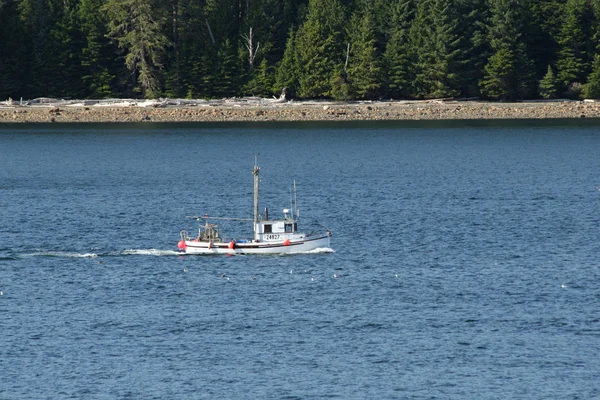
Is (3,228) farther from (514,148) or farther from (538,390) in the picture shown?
(514,148)

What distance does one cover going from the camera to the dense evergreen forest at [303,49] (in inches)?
7003

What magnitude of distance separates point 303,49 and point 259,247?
111802mm

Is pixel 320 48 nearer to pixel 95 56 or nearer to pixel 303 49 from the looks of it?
pixel 303 49

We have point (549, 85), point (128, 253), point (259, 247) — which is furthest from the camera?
point (549, 85)

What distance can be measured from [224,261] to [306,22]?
117 metres

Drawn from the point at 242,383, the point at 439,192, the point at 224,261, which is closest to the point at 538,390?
the point at 242,383

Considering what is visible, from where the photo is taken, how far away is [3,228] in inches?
3460

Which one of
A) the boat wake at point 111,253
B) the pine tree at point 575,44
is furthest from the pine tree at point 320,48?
the boat wake at point 111,253

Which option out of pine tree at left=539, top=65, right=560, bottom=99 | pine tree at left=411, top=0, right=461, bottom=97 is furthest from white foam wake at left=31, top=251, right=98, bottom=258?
pine tree at left=539, top=65, right=560, bottom=99

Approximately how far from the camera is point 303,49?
602 feet

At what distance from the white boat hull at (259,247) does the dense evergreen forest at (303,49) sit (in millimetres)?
103266

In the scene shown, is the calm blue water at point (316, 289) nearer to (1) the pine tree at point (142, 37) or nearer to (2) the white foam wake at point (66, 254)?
(2) the white foam wake at point (66, 254)

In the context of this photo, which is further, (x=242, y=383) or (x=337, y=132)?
(x=337, y=132)

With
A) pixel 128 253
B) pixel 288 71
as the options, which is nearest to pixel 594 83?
pixel 288 71
